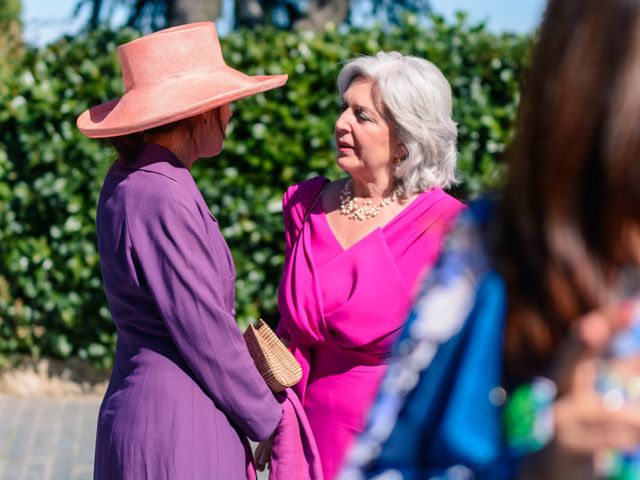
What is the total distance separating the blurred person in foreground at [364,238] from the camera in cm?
299

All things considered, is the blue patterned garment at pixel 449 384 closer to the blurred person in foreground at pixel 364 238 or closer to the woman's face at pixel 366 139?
the blurred person in foreground at pixel 364 238

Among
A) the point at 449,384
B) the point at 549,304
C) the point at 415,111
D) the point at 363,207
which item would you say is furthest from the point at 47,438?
the point at 549,304

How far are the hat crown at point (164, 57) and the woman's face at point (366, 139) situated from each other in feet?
1.57

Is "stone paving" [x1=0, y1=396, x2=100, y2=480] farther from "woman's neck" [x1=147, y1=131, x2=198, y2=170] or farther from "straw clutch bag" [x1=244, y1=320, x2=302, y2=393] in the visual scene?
"woman's neck" [x1=147, y1=131, x2=198, y2=170]

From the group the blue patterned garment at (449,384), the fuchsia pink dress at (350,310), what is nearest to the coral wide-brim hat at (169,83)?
the fuchsia pink dress at (350,310)

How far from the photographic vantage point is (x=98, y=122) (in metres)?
3.00

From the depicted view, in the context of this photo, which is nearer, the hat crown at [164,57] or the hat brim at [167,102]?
the hat brim at [167,102]

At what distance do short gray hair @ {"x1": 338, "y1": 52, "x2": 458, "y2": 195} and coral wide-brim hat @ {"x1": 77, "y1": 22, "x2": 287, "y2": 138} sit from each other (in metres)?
0.37

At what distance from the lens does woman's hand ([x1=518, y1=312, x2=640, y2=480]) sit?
3.68 ft

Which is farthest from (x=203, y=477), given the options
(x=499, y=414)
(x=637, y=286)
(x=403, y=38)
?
(x=403, y=38)

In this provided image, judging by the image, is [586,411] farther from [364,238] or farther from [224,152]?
[224,152]

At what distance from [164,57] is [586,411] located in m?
2.16

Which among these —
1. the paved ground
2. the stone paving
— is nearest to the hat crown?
the paved ground

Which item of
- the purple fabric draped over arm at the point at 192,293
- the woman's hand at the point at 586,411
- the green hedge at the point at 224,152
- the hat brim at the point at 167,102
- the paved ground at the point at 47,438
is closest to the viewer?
the woman's hand at the point at 586,411
